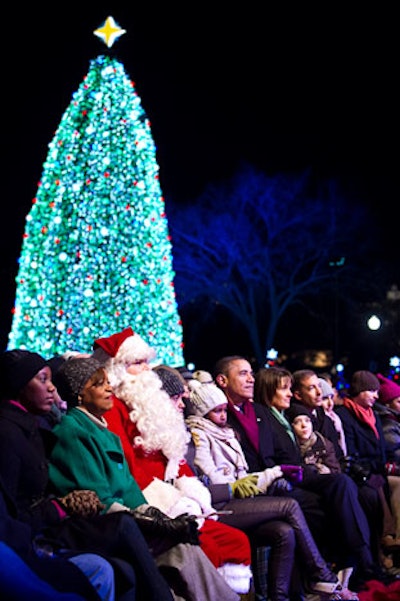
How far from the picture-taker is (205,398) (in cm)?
674

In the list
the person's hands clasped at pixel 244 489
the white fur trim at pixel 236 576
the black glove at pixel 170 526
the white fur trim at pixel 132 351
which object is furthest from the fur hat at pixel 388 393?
the black glove at pixel 170 526

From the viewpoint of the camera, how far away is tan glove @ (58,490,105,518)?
4.68 meters

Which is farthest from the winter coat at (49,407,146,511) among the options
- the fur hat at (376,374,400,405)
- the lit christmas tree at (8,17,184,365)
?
the lit christmas tree at (8,17,184,365)

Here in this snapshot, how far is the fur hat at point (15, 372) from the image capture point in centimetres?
488

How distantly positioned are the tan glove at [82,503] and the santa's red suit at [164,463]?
85cm

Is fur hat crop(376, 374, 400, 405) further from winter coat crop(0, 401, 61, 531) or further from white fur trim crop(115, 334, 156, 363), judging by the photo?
winter coat crop(0, 401, 61, 531)

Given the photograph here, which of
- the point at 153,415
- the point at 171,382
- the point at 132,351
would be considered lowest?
the point at 153,415

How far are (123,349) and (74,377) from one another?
99 cm

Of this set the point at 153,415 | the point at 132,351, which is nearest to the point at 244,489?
the point at 153,415

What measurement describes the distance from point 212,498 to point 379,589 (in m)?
2.02

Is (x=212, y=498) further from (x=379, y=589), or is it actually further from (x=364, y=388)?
(x=364, y=388)

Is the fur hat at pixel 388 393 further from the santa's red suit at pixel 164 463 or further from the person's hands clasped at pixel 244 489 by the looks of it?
the santa's red suit at pixel 164 463

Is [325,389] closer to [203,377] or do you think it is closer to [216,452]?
[203,377]

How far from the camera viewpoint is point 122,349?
252 inches
